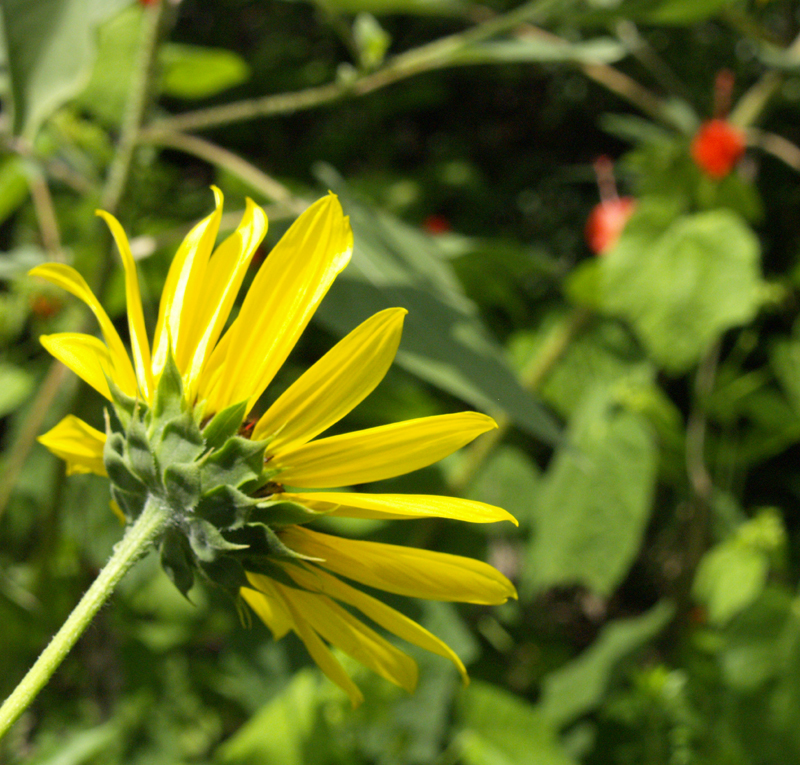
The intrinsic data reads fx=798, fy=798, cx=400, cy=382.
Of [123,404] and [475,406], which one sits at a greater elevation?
[123,404]

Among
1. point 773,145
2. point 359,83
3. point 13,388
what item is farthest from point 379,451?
point 773,145

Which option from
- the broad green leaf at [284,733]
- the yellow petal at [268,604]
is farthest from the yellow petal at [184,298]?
the broad green leaf at [284,733]

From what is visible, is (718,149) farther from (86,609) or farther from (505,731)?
(86,609)

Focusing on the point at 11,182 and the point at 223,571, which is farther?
the point at 11,182

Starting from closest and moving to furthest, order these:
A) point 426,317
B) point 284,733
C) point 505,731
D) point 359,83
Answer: point 426,317
point 359,83
point 284,733
point 505,731

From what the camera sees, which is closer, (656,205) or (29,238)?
(656,205)

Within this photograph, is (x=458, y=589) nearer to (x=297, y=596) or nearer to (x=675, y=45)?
(x=297, y=596)

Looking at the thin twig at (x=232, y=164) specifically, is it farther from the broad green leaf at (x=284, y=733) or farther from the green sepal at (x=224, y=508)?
the broad green leaf at (x=284, y=733)

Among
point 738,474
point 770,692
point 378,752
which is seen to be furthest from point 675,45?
point 378,752
